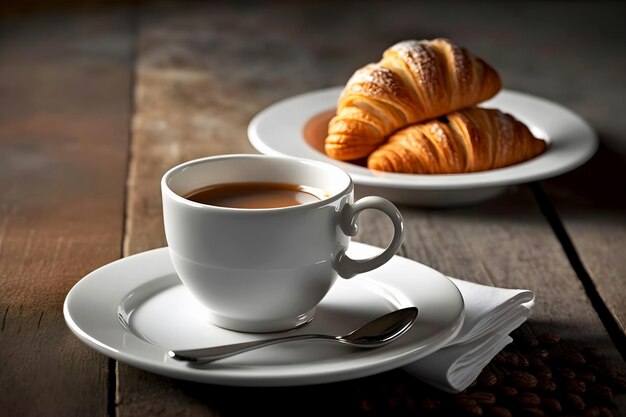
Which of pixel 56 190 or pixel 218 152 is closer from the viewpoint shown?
pixel 56 190

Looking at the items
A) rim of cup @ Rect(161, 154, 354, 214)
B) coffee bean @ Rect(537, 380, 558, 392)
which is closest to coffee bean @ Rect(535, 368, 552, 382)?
coffee bean @ Rect(537, 380, 558, 392)

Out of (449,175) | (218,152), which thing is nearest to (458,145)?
(449,175)

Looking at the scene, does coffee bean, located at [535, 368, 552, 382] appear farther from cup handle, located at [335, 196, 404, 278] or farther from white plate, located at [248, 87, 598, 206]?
white plate, located at [248, 87, 598, 206]

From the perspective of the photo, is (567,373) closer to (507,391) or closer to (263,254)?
(507,391)

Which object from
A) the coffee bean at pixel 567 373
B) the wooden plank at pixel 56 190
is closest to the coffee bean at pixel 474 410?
the coffee bean at pixel 567 373

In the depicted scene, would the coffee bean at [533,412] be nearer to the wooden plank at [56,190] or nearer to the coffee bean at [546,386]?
the coffee bean at [546,386]

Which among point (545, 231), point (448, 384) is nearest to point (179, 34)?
point (545, 231)
